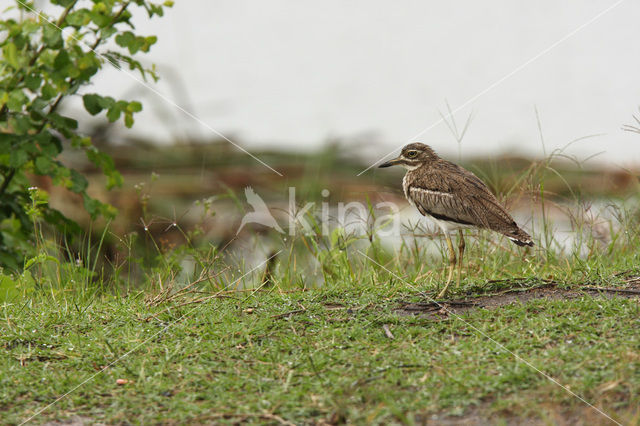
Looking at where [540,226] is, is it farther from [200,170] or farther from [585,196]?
[200,170]

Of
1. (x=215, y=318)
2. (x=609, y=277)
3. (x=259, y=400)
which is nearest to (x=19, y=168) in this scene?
(x=215, y=318)

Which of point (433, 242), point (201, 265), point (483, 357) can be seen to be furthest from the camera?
point (433, 242)

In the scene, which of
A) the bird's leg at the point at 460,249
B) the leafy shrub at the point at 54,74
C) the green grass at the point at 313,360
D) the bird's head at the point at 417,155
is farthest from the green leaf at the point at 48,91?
the bird's leg at the point at 460,249

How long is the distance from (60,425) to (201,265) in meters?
2.01

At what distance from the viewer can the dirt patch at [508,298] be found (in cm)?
434

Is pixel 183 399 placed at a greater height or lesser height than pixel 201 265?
lesser

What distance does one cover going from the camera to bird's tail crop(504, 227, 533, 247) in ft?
15.0

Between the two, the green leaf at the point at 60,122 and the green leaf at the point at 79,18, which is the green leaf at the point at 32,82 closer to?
the green leaf at the point at 60,122

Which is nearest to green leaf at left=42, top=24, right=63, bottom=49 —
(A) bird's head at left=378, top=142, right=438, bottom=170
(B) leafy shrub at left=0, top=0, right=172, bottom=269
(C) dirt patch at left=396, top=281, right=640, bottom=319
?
(B) leafy shrub at left=0, top=0, right=172, bottom=269

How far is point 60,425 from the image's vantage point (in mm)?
3260

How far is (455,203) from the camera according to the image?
4.71 meters

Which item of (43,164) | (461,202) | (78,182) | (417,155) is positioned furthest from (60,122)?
(461,202)

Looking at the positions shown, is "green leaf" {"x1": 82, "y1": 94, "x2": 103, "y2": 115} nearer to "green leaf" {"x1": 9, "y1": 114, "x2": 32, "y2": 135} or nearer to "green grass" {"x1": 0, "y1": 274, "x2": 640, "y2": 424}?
"green leaf" {"x1": 9, "y1": 114, "x2": 32, "y2": 135}

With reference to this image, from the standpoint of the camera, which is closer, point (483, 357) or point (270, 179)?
point (483, 357)
